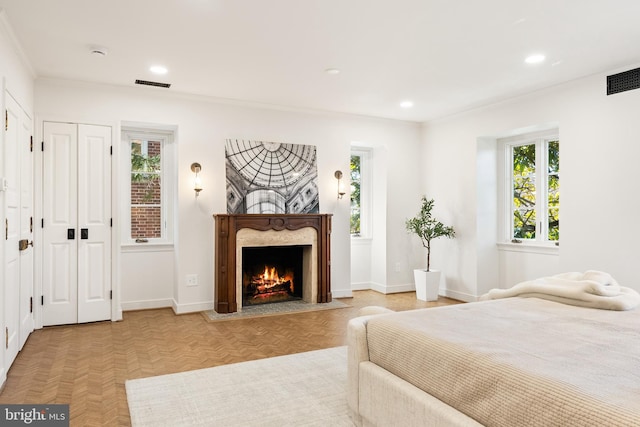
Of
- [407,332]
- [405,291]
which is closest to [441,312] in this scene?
[407,332]

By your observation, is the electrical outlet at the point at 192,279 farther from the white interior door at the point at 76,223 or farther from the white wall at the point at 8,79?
the white wall at the point at 8,79

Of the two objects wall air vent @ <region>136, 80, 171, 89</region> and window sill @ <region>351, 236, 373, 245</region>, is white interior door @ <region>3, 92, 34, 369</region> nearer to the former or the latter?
wall air vent @ <region>136, 80, 171, 89</region>

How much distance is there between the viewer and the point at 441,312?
229 cm

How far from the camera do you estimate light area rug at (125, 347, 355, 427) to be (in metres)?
2.43

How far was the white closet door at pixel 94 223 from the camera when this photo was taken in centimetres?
456

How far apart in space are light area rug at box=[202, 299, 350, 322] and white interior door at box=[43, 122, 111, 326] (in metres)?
1.18

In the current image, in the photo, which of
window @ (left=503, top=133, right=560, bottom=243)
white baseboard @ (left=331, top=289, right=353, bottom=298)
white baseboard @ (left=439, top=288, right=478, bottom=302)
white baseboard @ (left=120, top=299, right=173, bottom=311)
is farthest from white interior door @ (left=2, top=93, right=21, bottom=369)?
window @ (left=503, top=133, right=560, bottom=243)

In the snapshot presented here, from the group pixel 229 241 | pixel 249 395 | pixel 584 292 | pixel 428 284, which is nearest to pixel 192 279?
pixel 229 241

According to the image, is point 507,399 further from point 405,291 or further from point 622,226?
point 405,291

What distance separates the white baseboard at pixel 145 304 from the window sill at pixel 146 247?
64cm

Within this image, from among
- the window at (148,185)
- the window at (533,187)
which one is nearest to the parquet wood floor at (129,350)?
the window at (148,185)

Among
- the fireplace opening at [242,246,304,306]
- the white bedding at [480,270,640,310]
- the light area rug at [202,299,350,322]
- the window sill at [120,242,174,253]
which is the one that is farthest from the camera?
the fireplace opening at [242,246,304,306]

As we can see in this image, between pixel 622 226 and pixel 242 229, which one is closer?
pixel 622 226

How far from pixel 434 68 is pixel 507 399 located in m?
3.47
